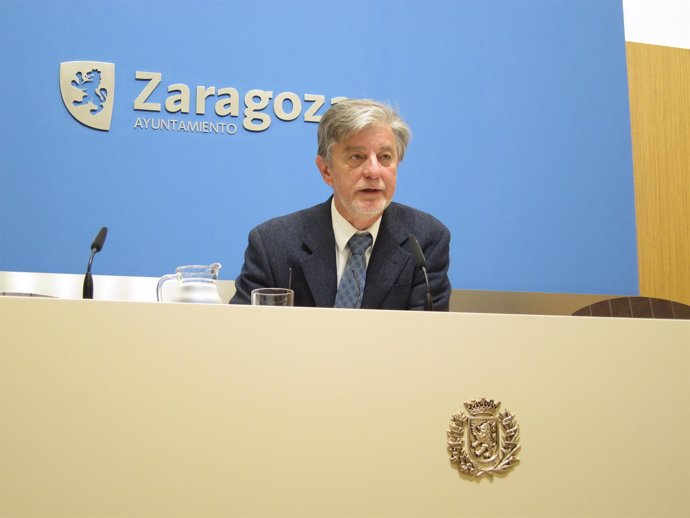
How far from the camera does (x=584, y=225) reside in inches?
136

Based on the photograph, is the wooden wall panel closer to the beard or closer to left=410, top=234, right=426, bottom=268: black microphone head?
the beard

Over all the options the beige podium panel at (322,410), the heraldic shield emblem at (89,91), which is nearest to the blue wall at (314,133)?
the heraldic shield emblem at (89,91)

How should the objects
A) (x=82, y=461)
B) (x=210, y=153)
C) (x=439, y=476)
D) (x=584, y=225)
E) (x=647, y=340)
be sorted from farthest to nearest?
(x=584, y=225) < (x=210, y=153) < (x=647, y=340) < (x=439, y=476) < (x=82, y=461)

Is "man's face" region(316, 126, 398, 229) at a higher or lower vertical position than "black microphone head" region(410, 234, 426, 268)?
higher

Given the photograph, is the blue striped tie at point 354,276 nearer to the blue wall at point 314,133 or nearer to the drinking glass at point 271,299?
the drinking glass at point 271,299

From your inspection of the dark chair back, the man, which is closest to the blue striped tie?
the man

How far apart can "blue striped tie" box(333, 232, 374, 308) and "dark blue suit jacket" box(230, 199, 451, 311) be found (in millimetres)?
18

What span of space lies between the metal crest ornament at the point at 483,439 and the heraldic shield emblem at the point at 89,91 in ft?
7.40

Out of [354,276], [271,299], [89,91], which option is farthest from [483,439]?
[89,91]

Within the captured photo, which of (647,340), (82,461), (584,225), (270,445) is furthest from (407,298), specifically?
(584,225)

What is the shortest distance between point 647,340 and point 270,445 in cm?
69

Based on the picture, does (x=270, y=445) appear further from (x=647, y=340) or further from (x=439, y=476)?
(x=647, y=340)

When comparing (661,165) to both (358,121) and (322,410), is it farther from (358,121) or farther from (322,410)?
(322,410)

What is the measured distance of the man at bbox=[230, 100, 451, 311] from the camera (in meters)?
2.24
